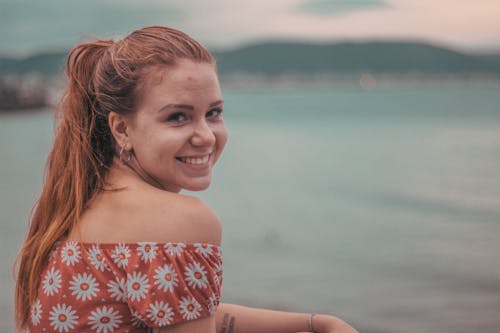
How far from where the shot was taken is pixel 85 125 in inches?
75.3

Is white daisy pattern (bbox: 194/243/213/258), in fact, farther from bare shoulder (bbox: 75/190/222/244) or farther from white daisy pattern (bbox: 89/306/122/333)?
white daisy pattern (bbox: 89/306/122/333)

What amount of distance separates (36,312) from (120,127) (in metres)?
0.48

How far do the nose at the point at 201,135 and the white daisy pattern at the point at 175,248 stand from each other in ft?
0.98

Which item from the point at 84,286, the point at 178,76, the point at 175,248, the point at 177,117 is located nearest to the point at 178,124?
the point at 177,117

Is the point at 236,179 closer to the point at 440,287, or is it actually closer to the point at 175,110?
the point at 440,287

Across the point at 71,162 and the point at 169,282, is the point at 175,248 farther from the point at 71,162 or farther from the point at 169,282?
the point at 71,162

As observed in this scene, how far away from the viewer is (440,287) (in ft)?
16.1

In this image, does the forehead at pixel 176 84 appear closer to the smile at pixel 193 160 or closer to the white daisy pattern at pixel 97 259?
the smile at pixel 193 160

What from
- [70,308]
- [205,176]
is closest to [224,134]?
[205,176]

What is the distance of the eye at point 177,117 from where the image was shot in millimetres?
1797

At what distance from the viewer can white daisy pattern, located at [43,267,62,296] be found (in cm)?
172

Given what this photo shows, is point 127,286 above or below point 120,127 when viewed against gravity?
below

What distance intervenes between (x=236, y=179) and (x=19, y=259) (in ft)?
31.6

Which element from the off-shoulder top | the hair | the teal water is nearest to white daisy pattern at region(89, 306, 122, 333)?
the off-shoulder top
